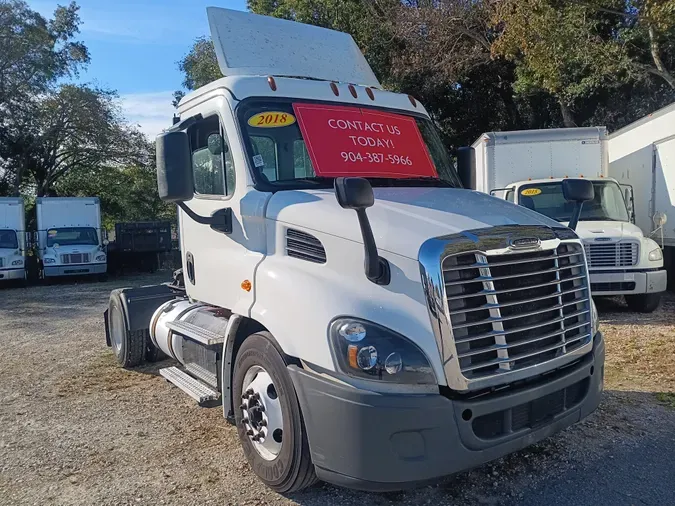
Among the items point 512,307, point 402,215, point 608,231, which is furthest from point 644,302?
point 402,215

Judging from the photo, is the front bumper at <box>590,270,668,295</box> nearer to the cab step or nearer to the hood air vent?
the cab step

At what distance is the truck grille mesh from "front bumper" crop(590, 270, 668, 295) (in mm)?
5531

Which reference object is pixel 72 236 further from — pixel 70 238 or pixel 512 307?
pixel 512 307

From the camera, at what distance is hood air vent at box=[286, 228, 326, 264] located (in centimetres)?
347

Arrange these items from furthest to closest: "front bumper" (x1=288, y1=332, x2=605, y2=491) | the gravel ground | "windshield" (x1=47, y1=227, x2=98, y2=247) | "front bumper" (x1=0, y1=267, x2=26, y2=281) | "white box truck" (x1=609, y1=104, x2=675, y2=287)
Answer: "windshield" (x1=47, y1=227, x2=98, y2=247)
"front bumper" (x1=0, y1=267, x2=26, y2=281)
"white box truck" (x1=609, y1=104, x2=675, y2=287)
the gravel ground
"front bumper" (x1=288, y1=332, x2=605, y2=491)

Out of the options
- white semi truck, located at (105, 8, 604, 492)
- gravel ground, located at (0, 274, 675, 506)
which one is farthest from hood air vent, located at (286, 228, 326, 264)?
gravel ground, located at (0, 274, 675, 506)

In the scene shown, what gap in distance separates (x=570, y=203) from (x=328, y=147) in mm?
6647

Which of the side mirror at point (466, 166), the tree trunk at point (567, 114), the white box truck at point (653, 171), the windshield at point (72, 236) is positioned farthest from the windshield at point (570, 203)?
the windshield at point (72, 236)

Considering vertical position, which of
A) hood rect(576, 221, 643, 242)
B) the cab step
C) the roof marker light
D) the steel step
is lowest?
the cab step

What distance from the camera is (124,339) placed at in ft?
22.1

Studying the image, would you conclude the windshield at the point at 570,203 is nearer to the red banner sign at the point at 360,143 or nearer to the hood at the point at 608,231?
the hood at the point at 608,231

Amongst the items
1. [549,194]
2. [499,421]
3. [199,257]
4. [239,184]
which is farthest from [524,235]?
[549,194]

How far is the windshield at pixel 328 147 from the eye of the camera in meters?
4.10

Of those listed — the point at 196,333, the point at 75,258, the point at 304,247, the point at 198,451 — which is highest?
the point at 304,247
